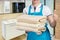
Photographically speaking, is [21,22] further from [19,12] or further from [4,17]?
[19,12]

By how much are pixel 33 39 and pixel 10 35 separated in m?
0.77

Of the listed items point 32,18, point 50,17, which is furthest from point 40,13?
point 32,18

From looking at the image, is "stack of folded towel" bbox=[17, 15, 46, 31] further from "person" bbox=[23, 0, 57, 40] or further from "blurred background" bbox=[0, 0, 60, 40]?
"blurred background" bbox=[0, 0, 60, 40]

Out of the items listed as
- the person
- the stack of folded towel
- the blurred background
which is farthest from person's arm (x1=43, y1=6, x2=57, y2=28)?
the blurred background

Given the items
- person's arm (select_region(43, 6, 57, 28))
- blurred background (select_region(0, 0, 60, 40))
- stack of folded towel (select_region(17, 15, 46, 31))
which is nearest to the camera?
stack of folded towel (select_region(17, 15, 46, 31))

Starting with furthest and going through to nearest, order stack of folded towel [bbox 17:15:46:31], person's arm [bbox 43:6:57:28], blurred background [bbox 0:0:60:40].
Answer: blurred background [bbox 0:0:60:40] < person's arm [bbox 43:6:57:28] < stack of folded towel [bbox 17:15:46:31]

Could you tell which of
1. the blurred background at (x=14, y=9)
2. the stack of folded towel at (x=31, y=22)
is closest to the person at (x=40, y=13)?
the stack of folded towel at (x=31, y=22)

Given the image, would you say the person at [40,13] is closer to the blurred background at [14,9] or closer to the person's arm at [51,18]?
the person's arm at [51,18]

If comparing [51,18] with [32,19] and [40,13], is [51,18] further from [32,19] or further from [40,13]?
[32,19]

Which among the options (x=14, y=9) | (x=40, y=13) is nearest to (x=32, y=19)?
(x=40, y=13)

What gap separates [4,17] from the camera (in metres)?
2.30

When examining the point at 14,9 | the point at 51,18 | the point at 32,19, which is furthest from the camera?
the point at 14,9

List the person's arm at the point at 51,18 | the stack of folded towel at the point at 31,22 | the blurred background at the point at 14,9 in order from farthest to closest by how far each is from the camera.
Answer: the blurred background at the point at 14,9, the person's arm at the point at 51,18, the stack of folded towel at the point at 31,22

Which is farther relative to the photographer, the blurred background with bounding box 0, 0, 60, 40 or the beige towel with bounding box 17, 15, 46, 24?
the blurred background with bounding box 0, 0, 60, 40
